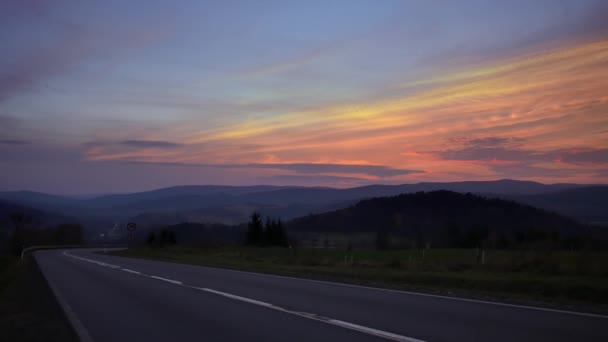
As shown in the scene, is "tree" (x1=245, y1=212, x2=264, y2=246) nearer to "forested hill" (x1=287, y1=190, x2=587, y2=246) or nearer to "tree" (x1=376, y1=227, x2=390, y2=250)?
"tree" (x1=376, y1=227, x2=390, y2=250)

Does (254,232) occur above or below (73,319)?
below

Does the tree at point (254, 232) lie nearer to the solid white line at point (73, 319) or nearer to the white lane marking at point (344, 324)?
the solid white line at point (73, 319)

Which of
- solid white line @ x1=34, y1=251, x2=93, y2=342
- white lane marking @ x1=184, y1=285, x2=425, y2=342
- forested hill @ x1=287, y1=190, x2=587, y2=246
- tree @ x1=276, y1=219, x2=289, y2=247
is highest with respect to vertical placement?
forested hill @ x1=287, y1=190, x2=587, y2=246

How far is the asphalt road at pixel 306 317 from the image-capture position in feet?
28.0

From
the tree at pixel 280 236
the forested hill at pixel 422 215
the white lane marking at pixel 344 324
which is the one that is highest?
the forested hill at pixel 422 215

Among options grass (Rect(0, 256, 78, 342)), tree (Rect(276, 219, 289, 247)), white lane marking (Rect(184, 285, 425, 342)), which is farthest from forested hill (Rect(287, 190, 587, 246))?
white lane marking (Rect(184, 285, 425, 342))

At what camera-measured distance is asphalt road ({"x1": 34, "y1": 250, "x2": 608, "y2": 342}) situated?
28.0 ft

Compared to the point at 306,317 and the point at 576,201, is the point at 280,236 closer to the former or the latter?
the point at 306,317

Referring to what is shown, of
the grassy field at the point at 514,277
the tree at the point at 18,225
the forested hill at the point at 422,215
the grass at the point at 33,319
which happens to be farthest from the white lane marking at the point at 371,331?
the tree at the point at 18,225

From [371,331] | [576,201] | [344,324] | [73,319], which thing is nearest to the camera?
[371,331]

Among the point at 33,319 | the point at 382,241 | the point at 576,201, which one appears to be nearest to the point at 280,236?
the point at 382,241

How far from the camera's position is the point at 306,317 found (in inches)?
404

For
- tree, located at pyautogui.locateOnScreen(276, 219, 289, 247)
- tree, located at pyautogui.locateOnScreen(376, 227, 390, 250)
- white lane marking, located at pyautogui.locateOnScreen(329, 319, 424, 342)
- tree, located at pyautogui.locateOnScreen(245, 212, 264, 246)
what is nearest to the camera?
white lane marking, located at pyautogui.locateOnScreen(329, 319, 424, 342)

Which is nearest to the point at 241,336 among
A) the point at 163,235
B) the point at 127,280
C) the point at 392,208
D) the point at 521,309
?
the point at 521,309
